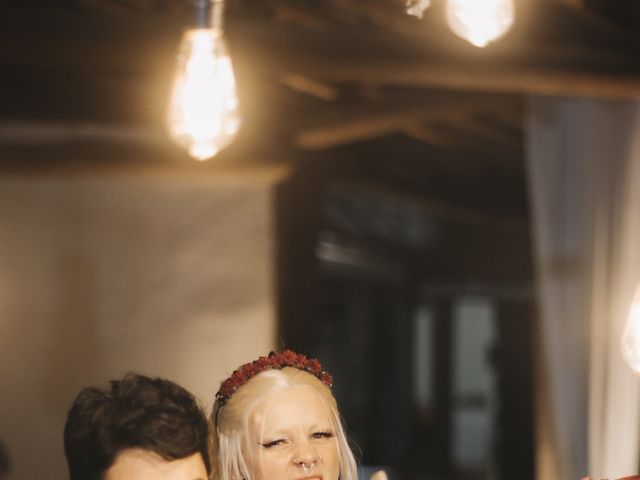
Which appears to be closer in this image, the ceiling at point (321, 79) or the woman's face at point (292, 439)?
the woman's face at point (292, 439)

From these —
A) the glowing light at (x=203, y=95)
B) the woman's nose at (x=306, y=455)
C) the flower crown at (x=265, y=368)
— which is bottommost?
the woman's nose at (x=306, y=455)

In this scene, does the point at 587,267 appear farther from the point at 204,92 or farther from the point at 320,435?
the point at 320,435

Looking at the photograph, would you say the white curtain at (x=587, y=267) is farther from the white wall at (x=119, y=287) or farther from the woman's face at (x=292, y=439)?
the woman's face at (x=292, y=439)

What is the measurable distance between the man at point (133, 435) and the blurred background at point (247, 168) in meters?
1.91

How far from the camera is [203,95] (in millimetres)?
2723

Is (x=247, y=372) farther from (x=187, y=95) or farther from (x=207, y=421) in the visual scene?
(x=187, y=95)

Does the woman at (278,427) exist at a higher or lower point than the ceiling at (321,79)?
lower

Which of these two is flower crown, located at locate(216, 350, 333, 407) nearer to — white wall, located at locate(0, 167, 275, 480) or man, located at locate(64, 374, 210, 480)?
man, located at locate(64, 374, 210, 480)

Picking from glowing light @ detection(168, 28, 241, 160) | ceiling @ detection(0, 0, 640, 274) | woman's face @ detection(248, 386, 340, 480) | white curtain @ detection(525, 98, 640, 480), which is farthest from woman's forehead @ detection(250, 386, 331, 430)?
white curtain @ detection(525, 98, 640, 480)

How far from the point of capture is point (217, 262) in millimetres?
4938

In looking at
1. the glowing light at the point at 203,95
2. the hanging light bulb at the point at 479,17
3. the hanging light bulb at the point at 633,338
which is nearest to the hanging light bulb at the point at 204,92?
the glowing light at the point at 203,95

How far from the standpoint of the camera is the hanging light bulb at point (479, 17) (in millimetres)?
2547

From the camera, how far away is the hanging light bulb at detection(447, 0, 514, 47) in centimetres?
255

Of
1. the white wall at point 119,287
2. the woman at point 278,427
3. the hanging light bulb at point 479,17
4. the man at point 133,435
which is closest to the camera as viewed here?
the man at point 133,435
